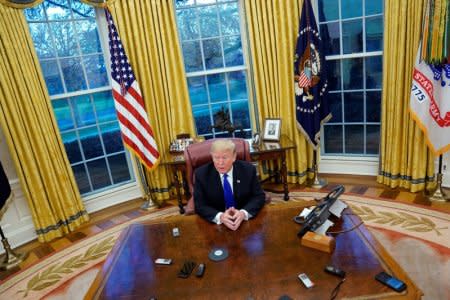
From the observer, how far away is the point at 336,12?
3.75 m

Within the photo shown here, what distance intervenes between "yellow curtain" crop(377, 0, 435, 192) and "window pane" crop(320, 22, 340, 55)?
614 mm

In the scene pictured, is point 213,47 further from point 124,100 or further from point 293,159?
point 293,159

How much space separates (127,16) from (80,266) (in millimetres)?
2564

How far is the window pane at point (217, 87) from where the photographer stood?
4.09m

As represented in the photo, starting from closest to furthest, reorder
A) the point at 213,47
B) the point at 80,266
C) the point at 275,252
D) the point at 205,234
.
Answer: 1. the point at 275,252
2. the point at 205,234
3. the point at 80,266
4. the point at 213,47

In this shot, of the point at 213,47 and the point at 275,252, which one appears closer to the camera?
the point at 275,252

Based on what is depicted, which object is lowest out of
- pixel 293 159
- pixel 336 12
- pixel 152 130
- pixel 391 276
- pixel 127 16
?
pixel 293 159

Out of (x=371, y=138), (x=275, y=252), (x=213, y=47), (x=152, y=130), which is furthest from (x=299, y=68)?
(x=275, y=252)

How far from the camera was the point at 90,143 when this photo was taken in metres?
4.01

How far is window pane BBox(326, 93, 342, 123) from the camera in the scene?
4.07m

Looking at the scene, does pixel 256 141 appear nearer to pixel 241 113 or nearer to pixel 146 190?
pixel 241 113

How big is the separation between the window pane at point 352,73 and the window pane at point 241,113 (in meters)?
1.24

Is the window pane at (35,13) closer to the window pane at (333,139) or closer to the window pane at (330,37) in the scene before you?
the window pane at (330,37)

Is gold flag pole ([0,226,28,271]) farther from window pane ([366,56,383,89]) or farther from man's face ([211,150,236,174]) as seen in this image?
window pane ([366,56,383,89])
